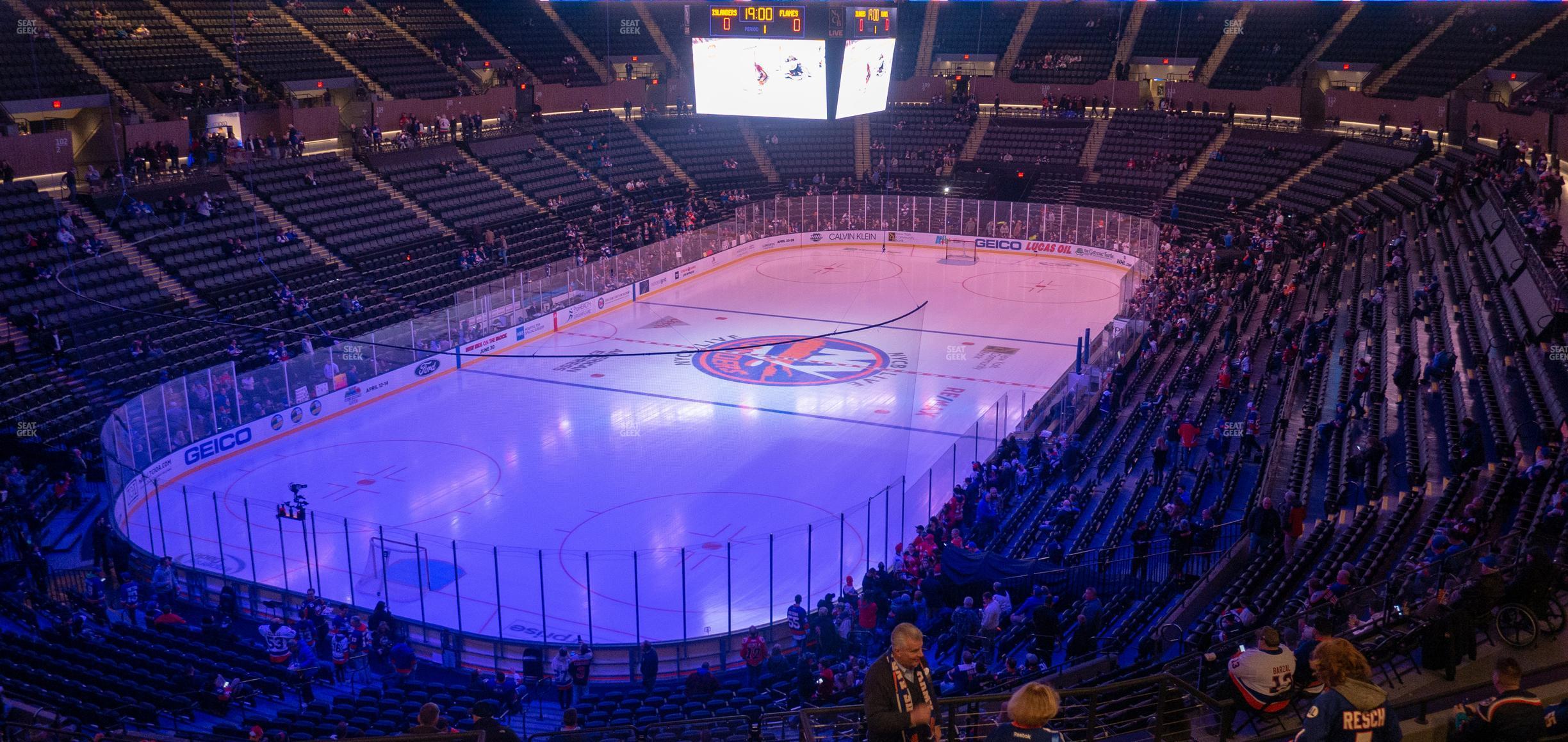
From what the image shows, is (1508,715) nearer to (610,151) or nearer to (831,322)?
(831,322)

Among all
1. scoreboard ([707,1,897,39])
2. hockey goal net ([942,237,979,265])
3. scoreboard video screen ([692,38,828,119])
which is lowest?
hockey goal net ([942,237,979,265])

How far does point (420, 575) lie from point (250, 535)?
2914 mm

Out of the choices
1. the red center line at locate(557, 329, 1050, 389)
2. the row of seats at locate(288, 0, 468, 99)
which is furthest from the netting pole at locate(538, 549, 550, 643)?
the row of seats at locate(288, 0, 468, 99)

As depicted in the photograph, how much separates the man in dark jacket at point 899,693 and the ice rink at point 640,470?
936 centimetres

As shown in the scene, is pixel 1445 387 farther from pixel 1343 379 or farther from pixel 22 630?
pixel 22 630

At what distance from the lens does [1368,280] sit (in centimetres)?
2512

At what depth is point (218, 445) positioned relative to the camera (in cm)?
2194

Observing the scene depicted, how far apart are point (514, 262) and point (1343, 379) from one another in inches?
932

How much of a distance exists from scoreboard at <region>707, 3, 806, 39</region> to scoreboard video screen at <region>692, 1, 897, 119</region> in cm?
2

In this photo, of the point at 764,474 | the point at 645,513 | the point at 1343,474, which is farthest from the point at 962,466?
the point at 1343,474

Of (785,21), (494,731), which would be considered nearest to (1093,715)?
(494,731)

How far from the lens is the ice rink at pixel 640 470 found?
654 inches

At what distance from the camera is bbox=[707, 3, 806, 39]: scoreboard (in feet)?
93.9

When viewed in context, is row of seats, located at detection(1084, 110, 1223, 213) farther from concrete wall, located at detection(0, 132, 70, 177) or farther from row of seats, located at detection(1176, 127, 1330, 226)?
concrete wall, located at detection(0, 132, 70, 177)
